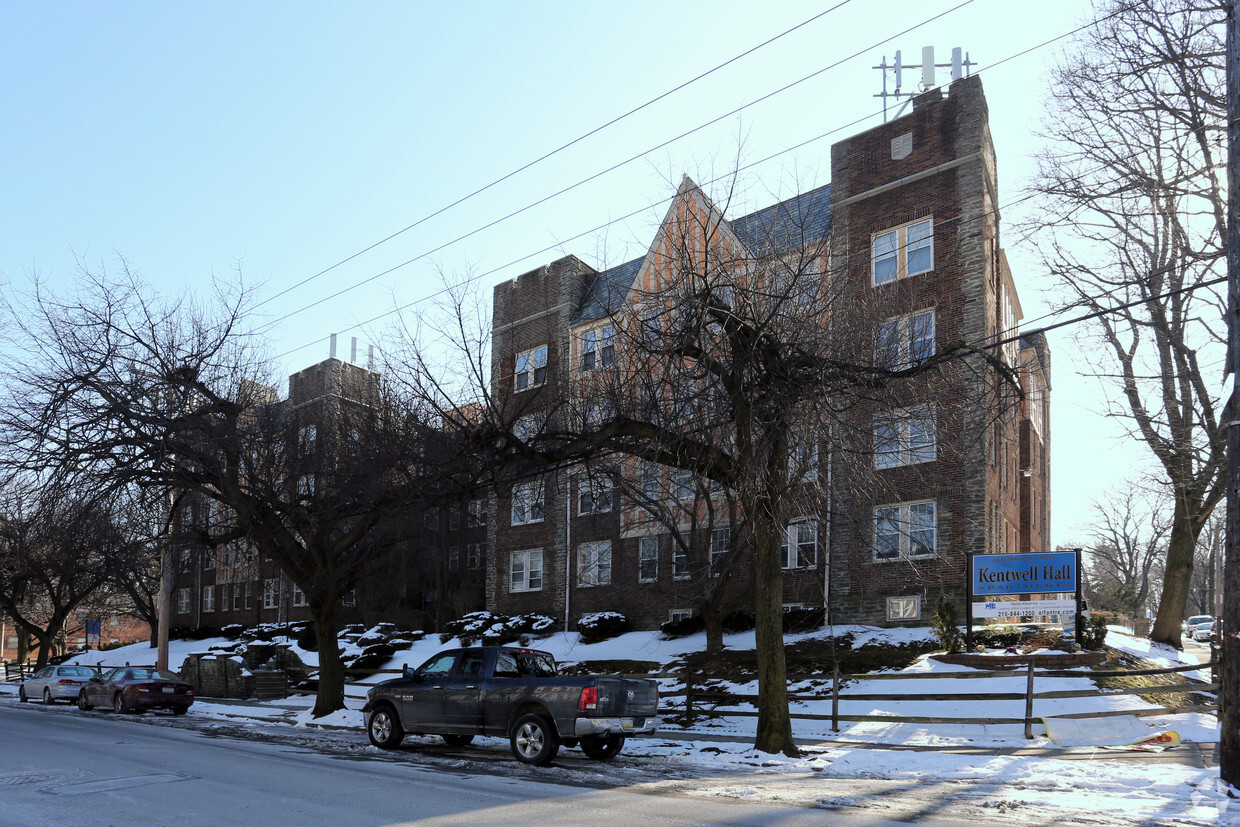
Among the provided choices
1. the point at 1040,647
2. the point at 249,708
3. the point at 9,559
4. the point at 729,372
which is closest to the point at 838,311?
the point at 729,372

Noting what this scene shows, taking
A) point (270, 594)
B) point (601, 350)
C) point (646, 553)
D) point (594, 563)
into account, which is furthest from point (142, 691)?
point (270, 594)

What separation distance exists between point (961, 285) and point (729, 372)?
1633 cm

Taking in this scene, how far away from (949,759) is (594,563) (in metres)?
22.6

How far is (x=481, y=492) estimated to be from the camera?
18828 millimetres

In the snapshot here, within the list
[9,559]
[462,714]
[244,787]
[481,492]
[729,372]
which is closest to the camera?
[244,787]

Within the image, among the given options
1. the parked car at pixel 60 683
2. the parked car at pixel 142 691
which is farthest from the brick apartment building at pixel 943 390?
the parked car at pixel 60 683

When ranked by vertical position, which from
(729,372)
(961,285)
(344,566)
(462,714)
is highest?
(961,285)

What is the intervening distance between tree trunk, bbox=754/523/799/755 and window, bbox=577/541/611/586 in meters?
20.9

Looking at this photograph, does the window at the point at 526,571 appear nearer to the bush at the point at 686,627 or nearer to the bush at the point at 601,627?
the bush at the point at 601,627

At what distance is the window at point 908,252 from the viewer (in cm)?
2816

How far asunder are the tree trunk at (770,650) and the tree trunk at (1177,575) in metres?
17.4

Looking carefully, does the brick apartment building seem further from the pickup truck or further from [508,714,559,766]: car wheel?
[508,714,559,766]: car wheel

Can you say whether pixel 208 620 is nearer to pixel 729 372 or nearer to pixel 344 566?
pixel 344 566

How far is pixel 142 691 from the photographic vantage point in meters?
23.7
